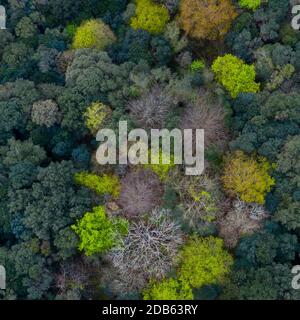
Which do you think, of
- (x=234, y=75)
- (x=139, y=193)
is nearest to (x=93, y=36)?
(x=234, y=75)

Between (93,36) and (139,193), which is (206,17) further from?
(139,193)

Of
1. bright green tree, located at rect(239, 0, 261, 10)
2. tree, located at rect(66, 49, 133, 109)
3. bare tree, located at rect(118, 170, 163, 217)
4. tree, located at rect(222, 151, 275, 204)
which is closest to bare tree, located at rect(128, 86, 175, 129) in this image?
tree, located at rect(66, 49, 133, 109)

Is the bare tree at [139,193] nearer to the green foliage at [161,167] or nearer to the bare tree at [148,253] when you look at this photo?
the green foliage at [161,167]

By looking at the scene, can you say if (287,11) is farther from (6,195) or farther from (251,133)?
(6,195)

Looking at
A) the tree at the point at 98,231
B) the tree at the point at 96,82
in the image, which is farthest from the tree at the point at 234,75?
the tree at the point at 98,231

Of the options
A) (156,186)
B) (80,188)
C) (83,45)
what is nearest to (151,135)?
(156,186)

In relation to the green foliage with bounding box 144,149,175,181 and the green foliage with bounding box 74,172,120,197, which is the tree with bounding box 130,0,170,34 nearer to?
the green foliage with bounding box 144,149,175,181
